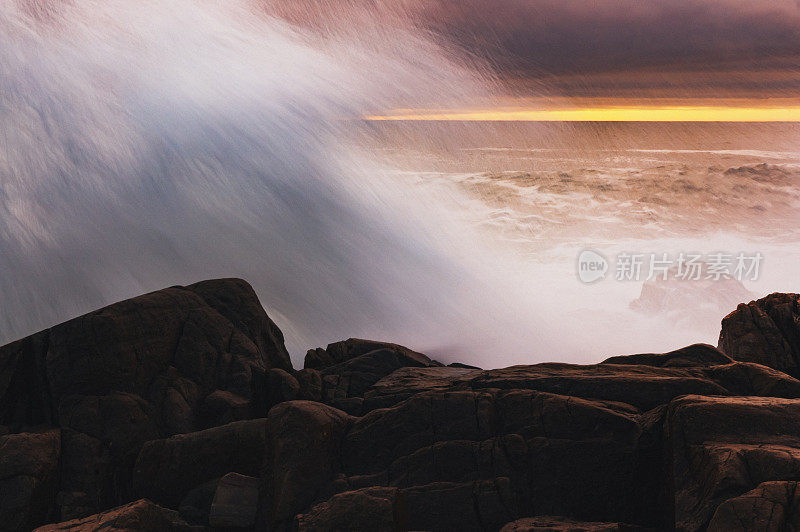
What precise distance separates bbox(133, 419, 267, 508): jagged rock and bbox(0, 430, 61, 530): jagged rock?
142 centimetres

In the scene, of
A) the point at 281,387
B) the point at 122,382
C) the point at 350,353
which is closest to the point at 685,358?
the point at 281,387

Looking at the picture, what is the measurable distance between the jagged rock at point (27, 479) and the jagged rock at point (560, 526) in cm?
765

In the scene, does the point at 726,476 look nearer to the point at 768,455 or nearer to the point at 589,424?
the point at 768,455

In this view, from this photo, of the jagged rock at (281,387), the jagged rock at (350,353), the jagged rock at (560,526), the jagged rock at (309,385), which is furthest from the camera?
the jagged rock at (350,353)

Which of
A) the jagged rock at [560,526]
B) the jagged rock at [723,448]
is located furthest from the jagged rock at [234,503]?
the jagged rock at [723,448]

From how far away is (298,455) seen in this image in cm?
1177

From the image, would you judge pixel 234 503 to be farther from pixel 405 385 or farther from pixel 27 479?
pixel 405 385

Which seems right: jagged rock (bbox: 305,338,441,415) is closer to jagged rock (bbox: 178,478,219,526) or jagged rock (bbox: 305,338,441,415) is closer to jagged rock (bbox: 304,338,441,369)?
jagged rock (bbox: 304,338,441,369)

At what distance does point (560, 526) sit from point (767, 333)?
14.9 m

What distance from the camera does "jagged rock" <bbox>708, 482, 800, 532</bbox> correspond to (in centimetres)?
827

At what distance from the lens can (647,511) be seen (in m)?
10.7

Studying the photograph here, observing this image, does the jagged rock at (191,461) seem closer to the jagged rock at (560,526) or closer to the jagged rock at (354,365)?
the jagged rock at (354,365)

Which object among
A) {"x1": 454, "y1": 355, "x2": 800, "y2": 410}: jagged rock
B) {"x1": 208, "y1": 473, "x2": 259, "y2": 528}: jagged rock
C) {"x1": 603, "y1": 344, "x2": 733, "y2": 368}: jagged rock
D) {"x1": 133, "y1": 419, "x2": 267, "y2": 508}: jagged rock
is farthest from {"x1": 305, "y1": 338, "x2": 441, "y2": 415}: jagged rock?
{"x1": 603, "y1": 344, "x2": 733, "y2": 368}: jagged rock

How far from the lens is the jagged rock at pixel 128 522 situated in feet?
34.3
